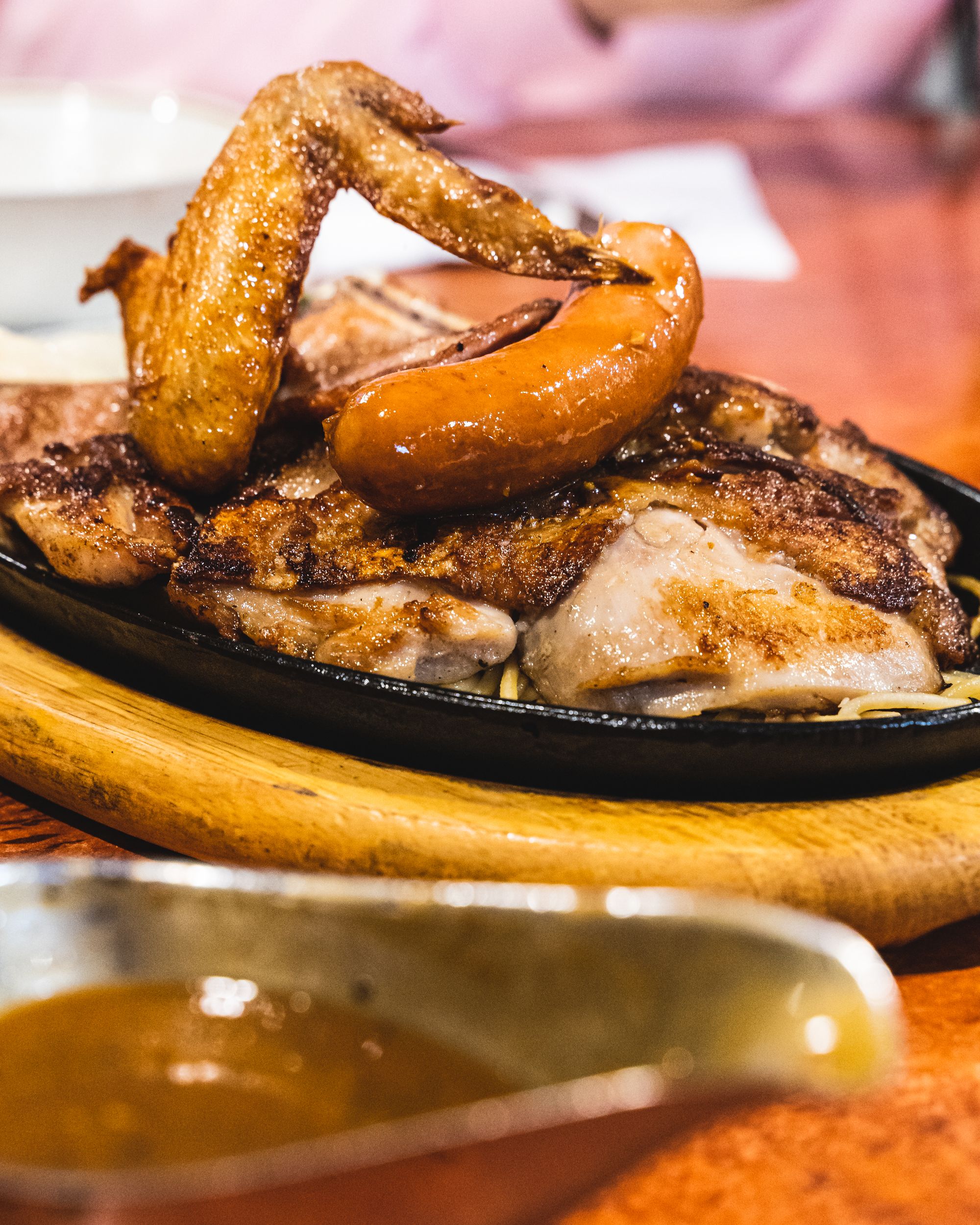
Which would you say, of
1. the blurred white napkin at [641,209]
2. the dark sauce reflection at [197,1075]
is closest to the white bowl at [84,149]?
the blurred white napkin at [641,209]

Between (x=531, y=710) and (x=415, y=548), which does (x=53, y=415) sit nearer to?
(x=415, y=548)

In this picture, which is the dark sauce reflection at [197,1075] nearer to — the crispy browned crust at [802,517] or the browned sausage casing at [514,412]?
the browned sausage casing at [514,412]

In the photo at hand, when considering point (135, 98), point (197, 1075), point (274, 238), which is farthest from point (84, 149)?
point (197, 1075)

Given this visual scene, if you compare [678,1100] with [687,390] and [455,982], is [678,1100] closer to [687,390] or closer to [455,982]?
[455,982]

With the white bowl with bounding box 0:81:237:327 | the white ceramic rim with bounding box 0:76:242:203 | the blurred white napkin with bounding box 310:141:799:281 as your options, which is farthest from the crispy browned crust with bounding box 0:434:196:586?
the blurred white napkin with bounding box 310:141:799:281

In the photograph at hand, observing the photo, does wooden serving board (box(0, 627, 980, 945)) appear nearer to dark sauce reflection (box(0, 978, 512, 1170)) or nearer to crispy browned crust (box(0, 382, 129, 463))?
dark sauce reflection (box(0, 978, 512, 1170))

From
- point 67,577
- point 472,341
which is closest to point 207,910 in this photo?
point 67,577
